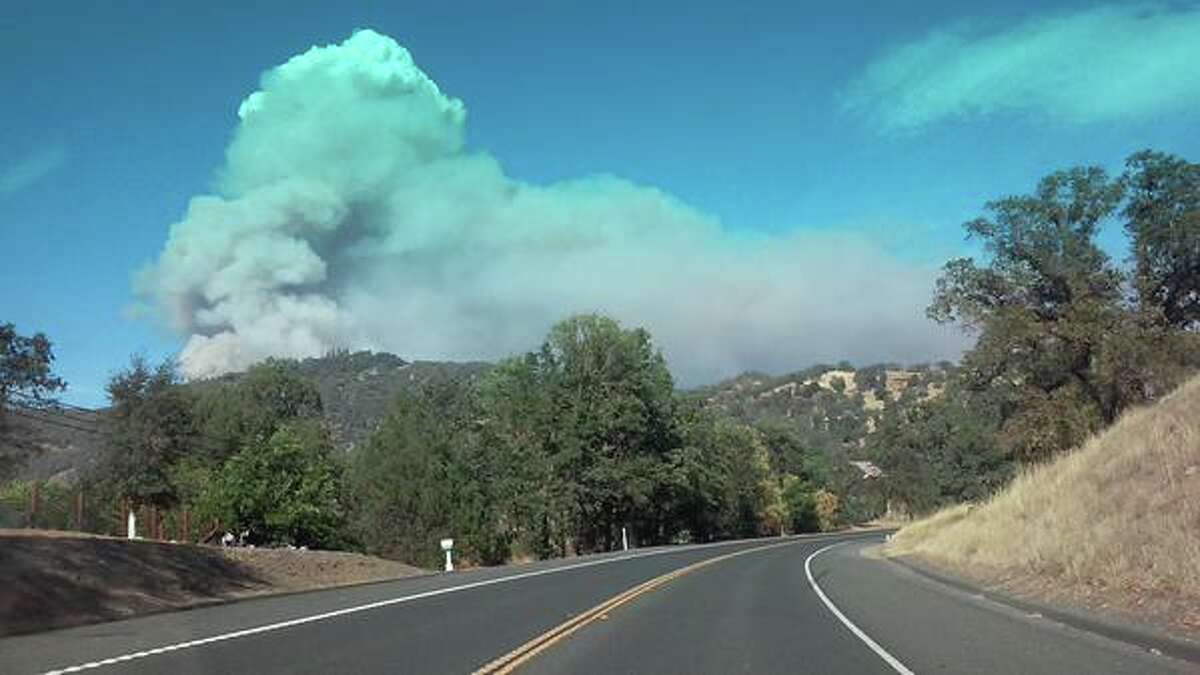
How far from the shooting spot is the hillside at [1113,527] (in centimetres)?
1681

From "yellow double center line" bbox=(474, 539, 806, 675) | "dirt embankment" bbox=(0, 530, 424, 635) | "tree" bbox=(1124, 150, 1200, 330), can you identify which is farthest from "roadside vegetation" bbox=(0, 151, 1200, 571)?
"dirt embankment" bbox=(0, 530, 424, 635)

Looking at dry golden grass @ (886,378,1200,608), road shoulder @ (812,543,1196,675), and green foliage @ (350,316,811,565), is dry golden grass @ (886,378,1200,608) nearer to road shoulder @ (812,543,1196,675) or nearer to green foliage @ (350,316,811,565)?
road shoulder @ (812,543,1196,675)

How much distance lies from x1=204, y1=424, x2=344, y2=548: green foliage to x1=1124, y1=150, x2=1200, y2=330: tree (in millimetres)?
35547

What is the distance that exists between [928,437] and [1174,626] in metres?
103

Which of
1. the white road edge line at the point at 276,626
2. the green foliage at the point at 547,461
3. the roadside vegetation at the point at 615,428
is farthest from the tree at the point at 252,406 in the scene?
the white road edge line at the point at 276,626

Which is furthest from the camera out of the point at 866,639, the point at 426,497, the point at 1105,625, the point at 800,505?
the point at 800,505

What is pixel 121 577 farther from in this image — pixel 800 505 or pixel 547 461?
pixel 800 505

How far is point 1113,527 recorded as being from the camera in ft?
68.0

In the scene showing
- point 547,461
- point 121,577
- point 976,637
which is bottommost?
point 976,637

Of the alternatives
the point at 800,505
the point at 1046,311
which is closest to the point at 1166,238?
the point at 1046,311

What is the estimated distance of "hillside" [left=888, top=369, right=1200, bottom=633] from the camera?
16812 mm

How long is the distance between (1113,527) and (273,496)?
39.0 meters

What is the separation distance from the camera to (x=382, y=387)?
186 m

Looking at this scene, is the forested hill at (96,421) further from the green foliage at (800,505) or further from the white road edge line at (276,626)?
the green foliage at (800,505)
